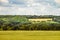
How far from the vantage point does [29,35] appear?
129cm

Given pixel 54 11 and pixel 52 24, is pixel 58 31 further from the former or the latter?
pixel 54 11

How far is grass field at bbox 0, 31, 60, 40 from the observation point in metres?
1.28

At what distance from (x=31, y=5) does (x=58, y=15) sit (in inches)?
12.6

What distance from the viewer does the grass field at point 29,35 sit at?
1.28 meters

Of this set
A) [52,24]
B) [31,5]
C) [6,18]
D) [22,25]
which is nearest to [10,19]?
[6,18]

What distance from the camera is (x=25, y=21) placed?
132 cm

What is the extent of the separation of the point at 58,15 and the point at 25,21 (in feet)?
1.22

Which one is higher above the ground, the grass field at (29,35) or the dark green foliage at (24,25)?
the dark green foliage at (24,25)

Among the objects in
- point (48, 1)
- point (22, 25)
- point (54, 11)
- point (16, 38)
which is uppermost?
point (48, 1)

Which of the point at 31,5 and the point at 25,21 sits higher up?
the point at 31,5

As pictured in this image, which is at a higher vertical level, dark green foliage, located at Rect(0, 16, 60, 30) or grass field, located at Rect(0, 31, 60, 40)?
dark green foliage, located at Rect(0, 16, 60, 30)

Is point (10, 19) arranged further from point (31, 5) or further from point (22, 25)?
point (31, 5)

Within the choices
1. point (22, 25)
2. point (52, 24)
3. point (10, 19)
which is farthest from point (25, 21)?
point (52, 24)

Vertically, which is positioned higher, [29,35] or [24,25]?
[24,25]
